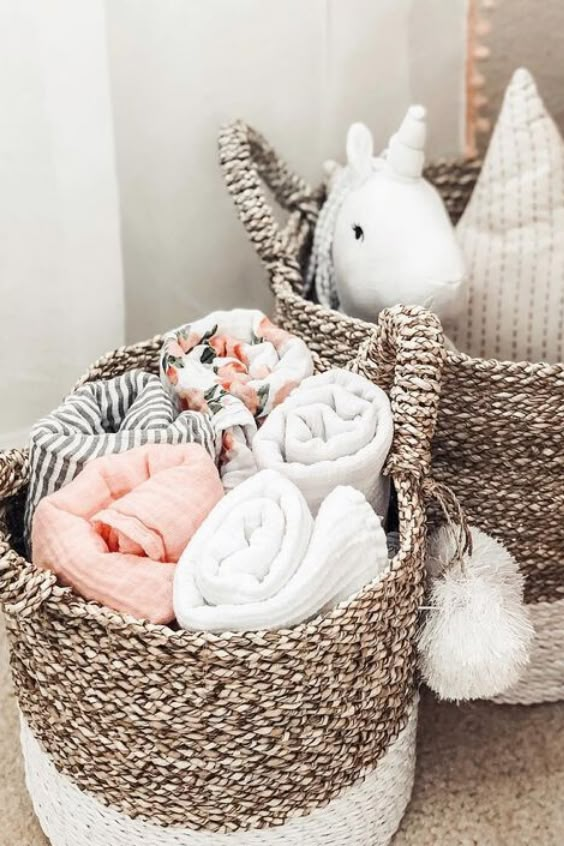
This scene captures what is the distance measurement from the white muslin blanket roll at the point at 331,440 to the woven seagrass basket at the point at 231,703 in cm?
2

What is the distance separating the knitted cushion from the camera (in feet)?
Answer: 3.87

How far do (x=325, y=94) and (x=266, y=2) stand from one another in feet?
0.49

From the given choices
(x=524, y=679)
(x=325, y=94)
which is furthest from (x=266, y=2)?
(x=524, y=679)

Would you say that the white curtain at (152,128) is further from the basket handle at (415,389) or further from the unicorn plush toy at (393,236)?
the basket handle at (415,389)

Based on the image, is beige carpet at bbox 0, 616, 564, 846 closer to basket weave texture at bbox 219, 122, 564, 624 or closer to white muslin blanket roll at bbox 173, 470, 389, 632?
basket weave texture at bbox 219, 122, 564, 624

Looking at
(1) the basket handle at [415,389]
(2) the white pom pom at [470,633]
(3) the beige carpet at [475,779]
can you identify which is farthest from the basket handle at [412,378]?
(3) the beige carpet at [475,779]

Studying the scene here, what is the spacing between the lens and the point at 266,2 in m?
1.22

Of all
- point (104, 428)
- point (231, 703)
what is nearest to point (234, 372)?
point (104, 428)

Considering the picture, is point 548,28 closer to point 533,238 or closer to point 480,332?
point 533,238

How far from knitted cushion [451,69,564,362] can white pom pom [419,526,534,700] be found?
34 cm

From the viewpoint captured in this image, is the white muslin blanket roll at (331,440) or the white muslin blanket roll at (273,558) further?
the white muslin blanket roll at (331,440)

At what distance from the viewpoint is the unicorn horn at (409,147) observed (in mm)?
1107

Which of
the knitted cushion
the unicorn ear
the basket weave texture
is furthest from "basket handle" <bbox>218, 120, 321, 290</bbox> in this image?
the knitted cushion

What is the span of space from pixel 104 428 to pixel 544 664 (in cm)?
54
